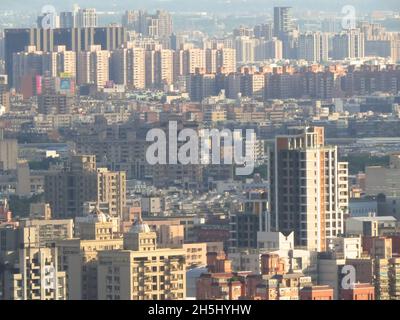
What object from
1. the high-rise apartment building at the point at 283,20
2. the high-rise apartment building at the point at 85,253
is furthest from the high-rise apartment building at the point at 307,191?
the high-rise apartment building at the point at 283,20

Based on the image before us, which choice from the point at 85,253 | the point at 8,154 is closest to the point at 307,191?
the point at 85,253

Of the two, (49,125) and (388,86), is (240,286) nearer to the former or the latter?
(49,125)

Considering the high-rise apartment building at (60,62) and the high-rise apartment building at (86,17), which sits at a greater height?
the high-rise apartment building at (86,17)

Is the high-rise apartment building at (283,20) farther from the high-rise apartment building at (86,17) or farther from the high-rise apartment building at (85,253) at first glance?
the high-rise apartment building at (85,253)

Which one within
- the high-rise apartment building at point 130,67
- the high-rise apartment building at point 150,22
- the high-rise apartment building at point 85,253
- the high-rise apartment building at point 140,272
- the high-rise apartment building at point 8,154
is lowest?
the high-rise apartment building at point 8,154

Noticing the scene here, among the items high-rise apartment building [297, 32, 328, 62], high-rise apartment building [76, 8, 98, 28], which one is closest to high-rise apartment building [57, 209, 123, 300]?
high-rise apartment building [76, 8, 98, 28]

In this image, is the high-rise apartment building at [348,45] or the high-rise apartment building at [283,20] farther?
the high-rise apartment building at [348,45]

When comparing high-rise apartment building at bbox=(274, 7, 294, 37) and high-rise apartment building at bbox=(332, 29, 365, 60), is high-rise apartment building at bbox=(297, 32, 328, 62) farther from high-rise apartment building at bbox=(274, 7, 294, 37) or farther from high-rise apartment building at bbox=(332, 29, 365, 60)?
high-rise apartment building at bbox=(274, 7, 294, 37)

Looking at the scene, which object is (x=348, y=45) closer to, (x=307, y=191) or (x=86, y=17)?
(x=86, y=17)
